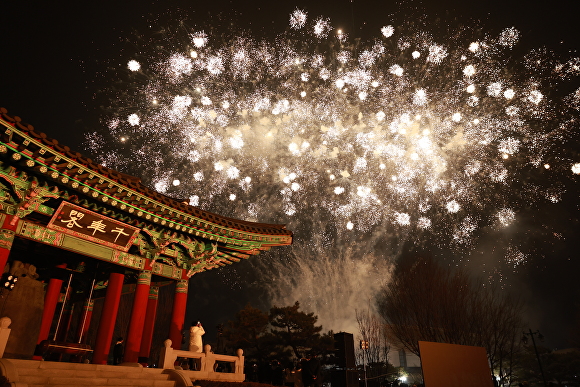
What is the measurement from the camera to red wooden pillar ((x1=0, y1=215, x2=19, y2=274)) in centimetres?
801

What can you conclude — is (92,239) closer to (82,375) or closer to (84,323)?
(82,375)

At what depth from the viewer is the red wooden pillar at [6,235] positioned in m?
8.01

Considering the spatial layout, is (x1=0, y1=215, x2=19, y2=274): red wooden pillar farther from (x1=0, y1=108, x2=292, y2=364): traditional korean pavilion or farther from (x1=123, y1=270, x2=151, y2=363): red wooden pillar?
(x1=123, y1=270, x2=151, y2=363): red wooden pillar

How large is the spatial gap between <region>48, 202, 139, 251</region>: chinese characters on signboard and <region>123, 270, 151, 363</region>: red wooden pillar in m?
1.17

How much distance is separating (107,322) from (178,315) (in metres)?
2.20

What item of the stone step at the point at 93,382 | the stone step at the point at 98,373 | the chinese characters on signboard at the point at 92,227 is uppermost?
the chinese characters on signboard at the point at 92,227

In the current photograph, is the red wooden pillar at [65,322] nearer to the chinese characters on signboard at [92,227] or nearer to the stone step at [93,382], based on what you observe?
the chinese characters on signboard at [92,227]

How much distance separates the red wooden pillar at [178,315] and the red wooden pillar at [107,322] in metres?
1.84

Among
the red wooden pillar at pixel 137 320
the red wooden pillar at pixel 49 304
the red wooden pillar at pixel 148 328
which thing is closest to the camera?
the red wooden pillar at pixel 137 320

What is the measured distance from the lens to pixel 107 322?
Result: 10.2m

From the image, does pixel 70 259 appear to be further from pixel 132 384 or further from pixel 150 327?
pixel 132 384

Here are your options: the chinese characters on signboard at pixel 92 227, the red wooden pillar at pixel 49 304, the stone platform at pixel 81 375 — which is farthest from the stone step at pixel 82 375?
the red wooden pillar at pixel 49 304

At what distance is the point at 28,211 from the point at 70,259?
3.76 metres

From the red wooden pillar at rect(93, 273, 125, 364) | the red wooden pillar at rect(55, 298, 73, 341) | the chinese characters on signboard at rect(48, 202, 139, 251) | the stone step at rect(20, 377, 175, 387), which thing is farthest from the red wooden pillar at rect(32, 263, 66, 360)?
the stone step at rect(20, 377, 175, 387)
